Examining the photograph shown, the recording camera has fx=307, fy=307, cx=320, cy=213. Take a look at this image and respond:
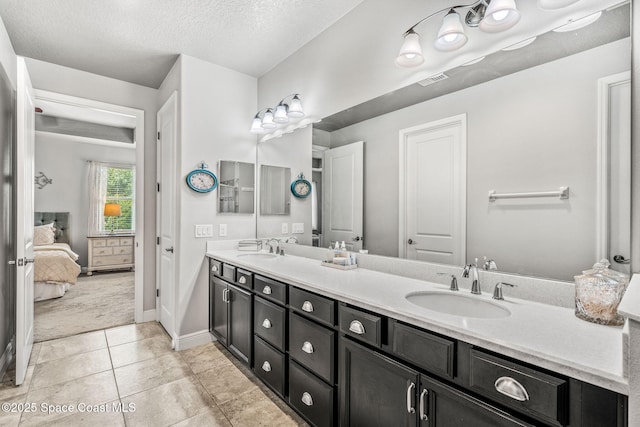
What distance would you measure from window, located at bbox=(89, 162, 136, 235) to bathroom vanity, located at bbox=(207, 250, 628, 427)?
225 inches

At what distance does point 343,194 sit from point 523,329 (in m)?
1.45

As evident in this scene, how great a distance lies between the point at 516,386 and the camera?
88 centimetres

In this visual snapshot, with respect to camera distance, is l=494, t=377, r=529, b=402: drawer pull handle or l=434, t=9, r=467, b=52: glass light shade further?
l=434, t=9, r=467, b=52: glass light shade

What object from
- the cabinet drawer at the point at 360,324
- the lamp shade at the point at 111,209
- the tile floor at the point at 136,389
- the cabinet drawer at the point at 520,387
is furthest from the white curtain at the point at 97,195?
the cabinet drawer at the point at 520,387

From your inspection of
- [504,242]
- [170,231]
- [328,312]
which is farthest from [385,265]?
[170,231]

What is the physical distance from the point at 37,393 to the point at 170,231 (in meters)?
1.48

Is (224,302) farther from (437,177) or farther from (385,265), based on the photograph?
(437,177)

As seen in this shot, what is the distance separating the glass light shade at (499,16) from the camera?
1319mm

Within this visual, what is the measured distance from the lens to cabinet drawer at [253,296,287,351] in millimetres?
1866

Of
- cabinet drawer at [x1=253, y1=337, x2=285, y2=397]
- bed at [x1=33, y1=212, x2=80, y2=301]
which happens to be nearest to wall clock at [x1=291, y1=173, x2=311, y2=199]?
cabinet drawer at [x1=253, y1=337, x2=285, y2=397]

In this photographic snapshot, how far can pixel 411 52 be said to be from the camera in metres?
1.67

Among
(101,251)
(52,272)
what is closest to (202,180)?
(52,272)

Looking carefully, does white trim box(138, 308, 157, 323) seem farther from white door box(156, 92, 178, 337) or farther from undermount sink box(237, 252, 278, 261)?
undermount sink box(237, 252, 278, 261)

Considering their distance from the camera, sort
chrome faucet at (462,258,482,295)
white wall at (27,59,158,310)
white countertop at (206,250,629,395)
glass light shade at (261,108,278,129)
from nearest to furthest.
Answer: white countertop at (206,250,629,395)
chrome faucet at (462,258,482,295)
glass light shade at (261,108,278,129)
white wall at (27,59,158,310)
